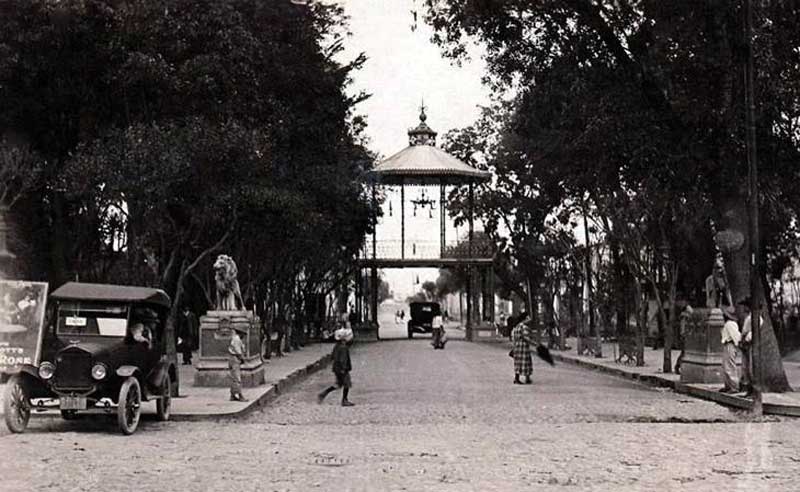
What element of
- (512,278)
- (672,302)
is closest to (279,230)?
(672,302)

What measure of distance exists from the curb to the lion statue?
1944 millimetres

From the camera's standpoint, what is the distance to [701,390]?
21.1m

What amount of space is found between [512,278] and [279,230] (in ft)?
89.2

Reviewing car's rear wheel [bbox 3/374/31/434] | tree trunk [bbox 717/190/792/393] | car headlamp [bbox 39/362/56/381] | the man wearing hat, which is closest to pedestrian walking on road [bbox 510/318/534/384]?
tree trunk [bbox 717/190/792/393]

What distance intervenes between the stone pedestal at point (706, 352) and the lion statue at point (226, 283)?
9556 mm

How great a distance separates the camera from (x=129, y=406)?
48.5ft

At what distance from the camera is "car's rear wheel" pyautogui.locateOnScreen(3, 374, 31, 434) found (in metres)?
14.1

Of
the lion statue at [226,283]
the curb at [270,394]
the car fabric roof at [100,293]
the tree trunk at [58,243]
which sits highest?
the tree trunk at [58,243]

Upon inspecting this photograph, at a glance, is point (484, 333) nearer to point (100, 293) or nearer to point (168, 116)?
point (168, 116)

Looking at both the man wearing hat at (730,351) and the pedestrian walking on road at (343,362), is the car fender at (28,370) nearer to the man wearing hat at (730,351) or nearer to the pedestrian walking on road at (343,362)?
the pedestrian walking on road at (343,362)

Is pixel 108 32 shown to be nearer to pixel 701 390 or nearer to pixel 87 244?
pixel 87 244

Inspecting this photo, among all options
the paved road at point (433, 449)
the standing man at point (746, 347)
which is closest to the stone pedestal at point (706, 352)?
the paved road at point (433, 449)

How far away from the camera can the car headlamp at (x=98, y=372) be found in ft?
48.1

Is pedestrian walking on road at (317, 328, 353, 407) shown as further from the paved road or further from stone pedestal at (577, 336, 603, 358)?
stone pedestal at (577, 336, 603, 358)
